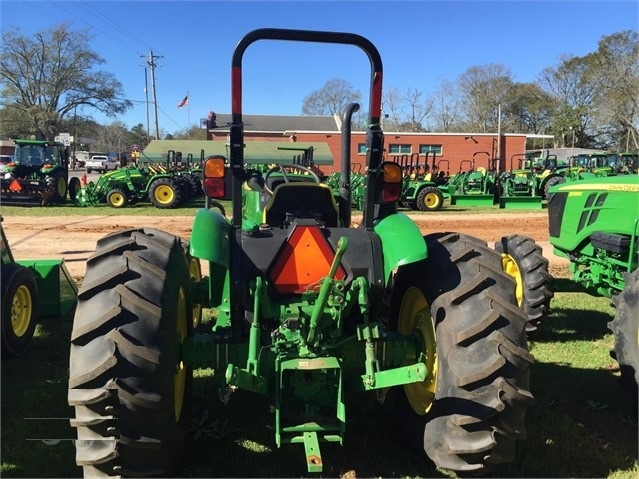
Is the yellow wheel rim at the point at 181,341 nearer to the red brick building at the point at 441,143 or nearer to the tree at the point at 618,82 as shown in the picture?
the red brick building at the point at 441,143

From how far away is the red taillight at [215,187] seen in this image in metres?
3.56

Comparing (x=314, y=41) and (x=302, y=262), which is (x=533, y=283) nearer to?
(x=302, y=262)

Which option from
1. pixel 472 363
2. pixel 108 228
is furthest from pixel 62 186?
pixel 472 363

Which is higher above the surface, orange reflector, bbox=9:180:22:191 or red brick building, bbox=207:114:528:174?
red brick building, bbox=207:114:528:174

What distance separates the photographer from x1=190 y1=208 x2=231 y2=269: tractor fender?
3.22 m

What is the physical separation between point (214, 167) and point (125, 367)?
144cm

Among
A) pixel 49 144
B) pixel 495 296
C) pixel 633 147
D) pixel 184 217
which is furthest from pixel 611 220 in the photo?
pixel 633 147

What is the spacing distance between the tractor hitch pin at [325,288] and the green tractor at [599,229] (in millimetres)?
2559

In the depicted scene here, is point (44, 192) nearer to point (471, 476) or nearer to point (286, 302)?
point (286, 302)

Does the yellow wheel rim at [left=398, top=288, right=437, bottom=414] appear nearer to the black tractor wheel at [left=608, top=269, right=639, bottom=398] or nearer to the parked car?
the black tractor wheel at [left=608, top=269, right=639, bottom=398]

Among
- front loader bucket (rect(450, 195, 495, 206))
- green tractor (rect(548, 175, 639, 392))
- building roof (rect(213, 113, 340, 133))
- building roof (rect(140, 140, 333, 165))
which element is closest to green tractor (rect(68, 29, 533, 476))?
green tractor (rect(548, 175, 639, 392))

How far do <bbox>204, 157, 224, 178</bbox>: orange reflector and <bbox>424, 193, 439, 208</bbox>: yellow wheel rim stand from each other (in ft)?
57.9

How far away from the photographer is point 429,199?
20562 mm

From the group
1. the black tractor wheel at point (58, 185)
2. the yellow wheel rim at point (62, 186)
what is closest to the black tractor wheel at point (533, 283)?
the black tractor wheel at point (58, 185)
